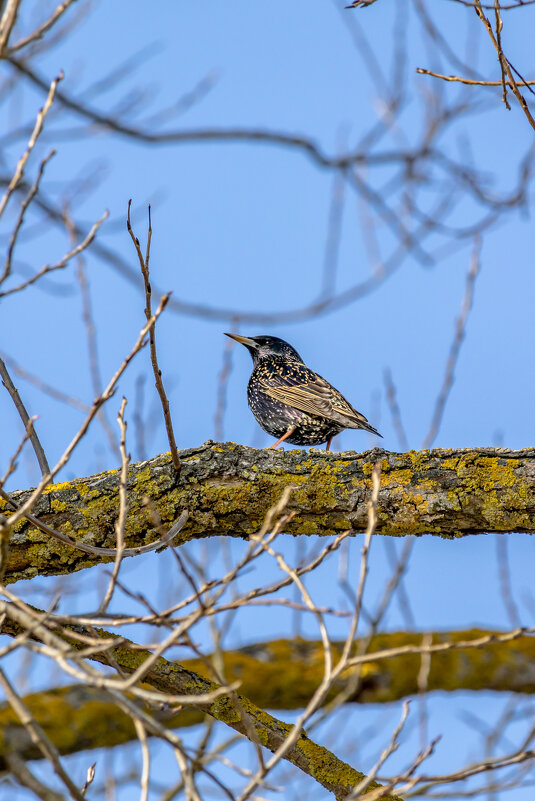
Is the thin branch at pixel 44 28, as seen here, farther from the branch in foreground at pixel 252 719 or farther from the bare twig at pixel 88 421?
the branch in foreground at pixel 252 719

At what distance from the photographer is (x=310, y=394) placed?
6.50 m

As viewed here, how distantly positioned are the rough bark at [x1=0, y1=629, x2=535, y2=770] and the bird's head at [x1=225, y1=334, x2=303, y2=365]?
259cm

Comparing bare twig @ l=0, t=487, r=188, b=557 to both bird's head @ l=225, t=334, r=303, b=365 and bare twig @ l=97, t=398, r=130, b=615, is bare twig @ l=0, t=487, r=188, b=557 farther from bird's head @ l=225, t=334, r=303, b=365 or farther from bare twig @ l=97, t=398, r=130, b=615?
bird's head @ l=225, t=334, r=303, b=365

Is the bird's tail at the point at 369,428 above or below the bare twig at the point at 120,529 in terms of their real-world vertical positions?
above

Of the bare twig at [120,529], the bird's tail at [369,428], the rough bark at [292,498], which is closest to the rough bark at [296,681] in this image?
the bird's tail at [369,428]

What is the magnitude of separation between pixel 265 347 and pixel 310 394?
1459mm

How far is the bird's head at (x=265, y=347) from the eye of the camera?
25.6ft

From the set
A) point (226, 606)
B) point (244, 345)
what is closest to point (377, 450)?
point (226, 606)

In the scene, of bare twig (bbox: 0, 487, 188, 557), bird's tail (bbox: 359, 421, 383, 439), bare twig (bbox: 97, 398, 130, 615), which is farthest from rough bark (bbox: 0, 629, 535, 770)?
bare twig (bbox: 97, 398, 130, 615)

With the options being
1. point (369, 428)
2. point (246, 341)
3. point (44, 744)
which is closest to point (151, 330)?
point (44, 744)

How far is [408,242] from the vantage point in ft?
17.4

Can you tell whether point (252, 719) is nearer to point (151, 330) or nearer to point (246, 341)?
point (151, 330)

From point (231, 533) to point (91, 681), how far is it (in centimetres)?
233

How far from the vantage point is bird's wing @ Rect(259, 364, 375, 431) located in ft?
20.2
